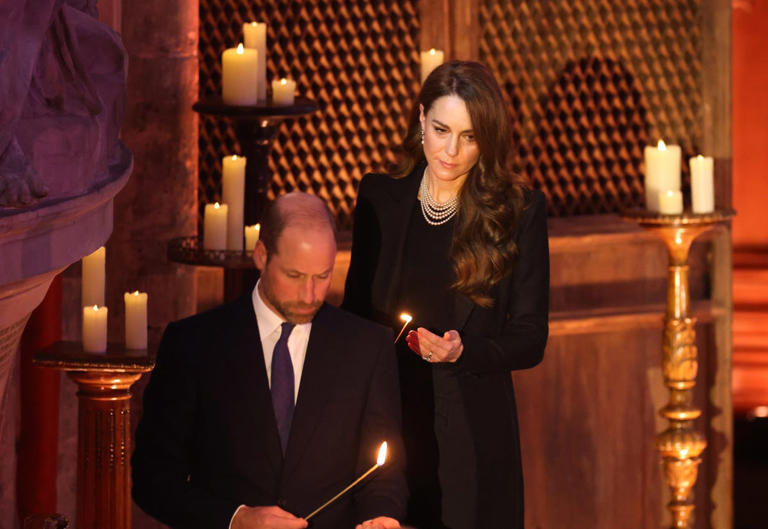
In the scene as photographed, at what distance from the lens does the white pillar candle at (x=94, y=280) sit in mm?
3719

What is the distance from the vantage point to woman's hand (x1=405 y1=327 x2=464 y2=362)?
120 inches

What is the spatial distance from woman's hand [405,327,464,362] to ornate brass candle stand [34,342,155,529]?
74 cm

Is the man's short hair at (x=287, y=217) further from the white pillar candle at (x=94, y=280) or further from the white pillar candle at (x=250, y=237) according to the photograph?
the white pillar candle at (x=250, y=237)

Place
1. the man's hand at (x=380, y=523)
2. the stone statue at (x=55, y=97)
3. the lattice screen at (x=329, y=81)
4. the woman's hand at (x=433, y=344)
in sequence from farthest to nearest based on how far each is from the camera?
the lattice screen at (x=329, y=81) < the woman's hand at (x=433, y=344) < the man's hand at (x=380, y=523) < the stone statue at (x=55, y=97)

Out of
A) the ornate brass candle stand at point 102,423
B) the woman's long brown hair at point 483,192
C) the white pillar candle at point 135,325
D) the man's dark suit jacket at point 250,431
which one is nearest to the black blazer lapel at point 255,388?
the man's dark suit jacket at point 250,431

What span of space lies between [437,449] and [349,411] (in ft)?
1.85

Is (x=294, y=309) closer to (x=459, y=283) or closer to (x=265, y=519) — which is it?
(x=265, y=519)

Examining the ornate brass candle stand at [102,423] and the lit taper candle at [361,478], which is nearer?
the lit taper candle at [361,478]

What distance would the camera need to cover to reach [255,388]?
270 cm

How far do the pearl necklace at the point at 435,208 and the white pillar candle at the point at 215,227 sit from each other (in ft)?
2.54

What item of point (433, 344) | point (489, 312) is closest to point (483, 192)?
point (489, 312)

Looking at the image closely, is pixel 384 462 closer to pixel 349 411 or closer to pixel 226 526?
pixel 349 411

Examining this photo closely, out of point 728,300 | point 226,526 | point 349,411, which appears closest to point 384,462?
point 349,411

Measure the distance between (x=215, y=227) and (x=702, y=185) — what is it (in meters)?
1.58
